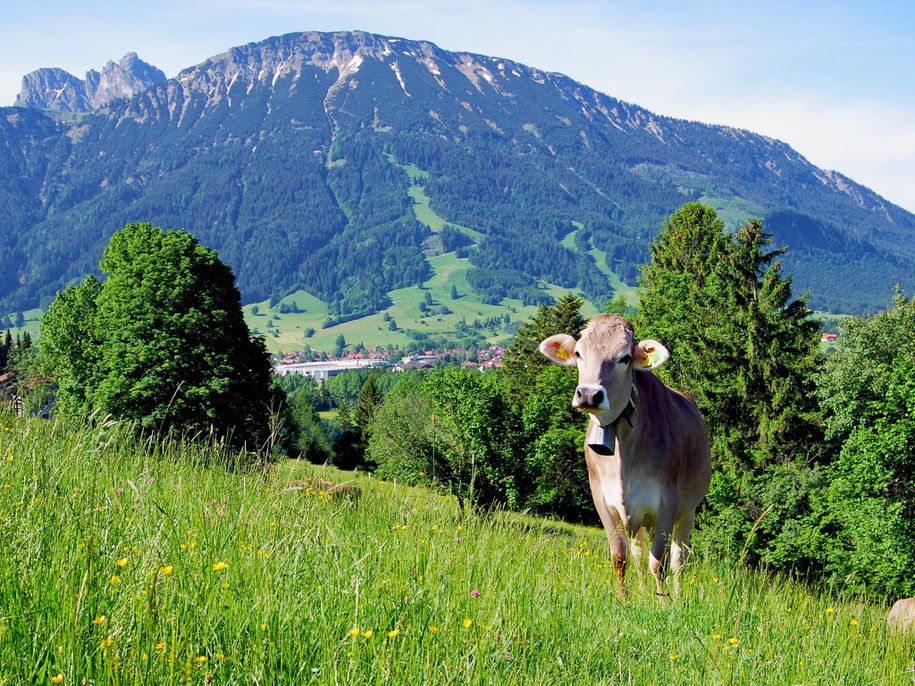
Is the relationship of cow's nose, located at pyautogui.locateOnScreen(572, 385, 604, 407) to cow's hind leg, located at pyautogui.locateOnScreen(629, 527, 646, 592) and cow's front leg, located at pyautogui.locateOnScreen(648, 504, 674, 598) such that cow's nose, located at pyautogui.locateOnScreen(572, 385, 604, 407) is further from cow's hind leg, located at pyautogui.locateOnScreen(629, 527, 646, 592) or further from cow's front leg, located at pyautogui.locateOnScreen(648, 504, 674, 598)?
cow's front leg, located at pyautogui.locateOnScreen(648, 504, 674, 598)

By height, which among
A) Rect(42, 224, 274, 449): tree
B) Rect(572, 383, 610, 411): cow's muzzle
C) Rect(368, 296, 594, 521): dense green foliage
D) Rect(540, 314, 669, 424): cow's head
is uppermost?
Rect(540, 314, 669, 424): cow's head

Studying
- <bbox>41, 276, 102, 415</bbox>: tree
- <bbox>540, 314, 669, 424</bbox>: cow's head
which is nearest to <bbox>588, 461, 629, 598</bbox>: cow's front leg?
<bbox>540, 314, 669, 424</bbox>: cow's head

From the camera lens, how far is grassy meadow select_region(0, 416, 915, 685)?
9.90 ft

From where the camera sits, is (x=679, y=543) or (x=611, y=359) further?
(x=679, y=543)

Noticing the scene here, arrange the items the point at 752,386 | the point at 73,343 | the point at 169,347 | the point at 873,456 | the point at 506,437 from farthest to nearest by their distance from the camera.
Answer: the point at 506,437 < the point at 73,343 < the point at 752,386 < the point at 169,347 < the point at 873,456

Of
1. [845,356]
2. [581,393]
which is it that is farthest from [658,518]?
[845,356]

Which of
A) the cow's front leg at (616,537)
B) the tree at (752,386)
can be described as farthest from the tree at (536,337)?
the cow's front leg at (616,537)

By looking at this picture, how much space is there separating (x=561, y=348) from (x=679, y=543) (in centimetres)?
230

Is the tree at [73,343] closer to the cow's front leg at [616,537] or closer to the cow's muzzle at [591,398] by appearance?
the cow's front leg at [616,537]

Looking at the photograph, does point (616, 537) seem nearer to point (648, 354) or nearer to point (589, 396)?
point (589, 396)

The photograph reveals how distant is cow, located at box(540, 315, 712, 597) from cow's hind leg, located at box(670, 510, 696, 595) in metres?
0.01

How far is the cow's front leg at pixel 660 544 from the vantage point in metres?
7.13

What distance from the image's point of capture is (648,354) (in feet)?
23.0

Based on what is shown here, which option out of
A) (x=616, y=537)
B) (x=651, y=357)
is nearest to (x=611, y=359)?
(x=651, y=357)
